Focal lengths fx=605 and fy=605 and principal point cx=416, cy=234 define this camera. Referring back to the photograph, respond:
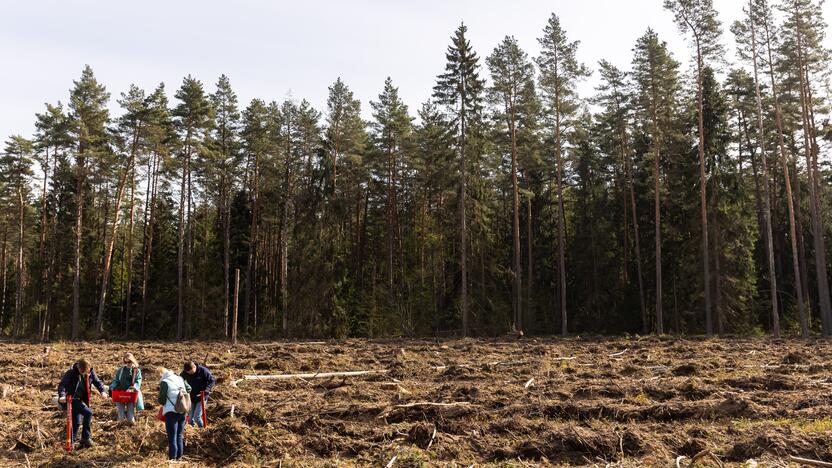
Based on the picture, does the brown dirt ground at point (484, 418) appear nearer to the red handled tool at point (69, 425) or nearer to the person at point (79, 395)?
the red handled tool at point (69, 425)

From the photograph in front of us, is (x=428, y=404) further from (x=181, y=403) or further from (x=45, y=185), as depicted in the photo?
(x=45, y=185)

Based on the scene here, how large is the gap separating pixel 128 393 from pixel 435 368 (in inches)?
371

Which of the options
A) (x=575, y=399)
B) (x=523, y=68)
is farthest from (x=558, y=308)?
(x=575, y=399)

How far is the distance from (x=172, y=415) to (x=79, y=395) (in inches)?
86.9

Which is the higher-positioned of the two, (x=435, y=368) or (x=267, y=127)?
(x=267, y=127)

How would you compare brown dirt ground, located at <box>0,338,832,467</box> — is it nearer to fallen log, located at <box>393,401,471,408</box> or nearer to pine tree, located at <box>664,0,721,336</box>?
fallen log, located at <box>393,401,471,408</box>

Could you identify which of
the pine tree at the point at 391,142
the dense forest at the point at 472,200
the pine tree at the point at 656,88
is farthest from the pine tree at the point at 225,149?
the pine tree at the point at 656,88

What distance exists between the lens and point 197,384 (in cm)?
1054

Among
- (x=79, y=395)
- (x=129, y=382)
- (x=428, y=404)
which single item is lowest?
(x=428, y=404)

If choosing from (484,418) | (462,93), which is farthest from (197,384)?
(462,93)

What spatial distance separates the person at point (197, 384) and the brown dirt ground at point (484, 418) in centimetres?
50

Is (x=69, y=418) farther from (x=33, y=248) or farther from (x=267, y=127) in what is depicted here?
(x=33, y=248)

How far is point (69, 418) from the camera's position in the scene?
9.51 m

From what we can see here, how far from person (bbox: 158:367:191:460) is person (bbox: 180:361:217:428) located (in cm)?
140
